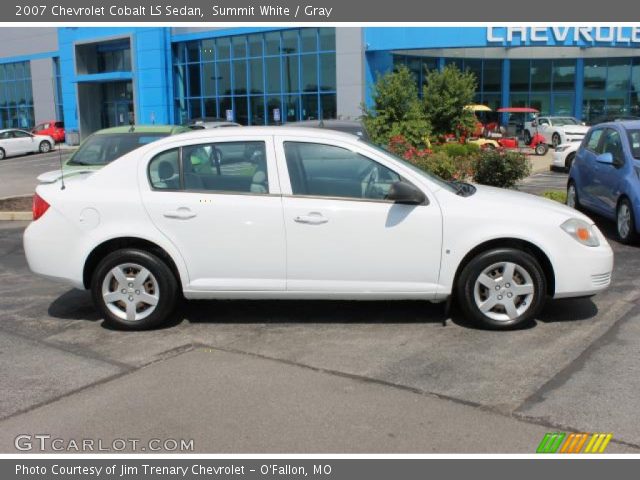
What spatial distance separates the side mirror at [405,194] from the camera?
5.43 m

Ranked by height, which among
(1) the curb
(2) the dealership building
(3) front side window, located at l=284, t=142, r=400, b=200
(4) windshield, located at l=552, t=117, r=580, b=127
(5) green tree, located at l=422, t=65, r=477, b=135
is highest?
(2) the dealership building

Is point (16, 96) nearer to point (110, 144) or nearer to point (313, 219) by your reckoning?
point (110, 144)

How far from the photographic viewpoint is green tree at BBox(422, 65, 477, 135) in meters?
21.6

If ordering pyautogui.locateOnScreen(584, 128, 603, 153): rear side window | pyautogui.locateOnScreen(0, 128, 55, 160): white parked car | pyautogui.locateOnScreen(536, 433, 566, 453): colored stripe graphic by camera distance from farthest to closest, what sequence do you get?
pyautogui.locateOnScreen(0, 128, 55, 160): white parked car < pyautogui.locateOnScreen(584, 128, 603, 153): rear side window < pyautogui.locateOnScreen(536, 433, 566, 453): colored stripe graphic

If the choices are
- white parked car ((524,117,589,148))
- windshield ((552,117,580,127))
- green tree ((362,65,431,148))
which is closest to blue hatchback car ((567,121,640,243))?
green tree ((362,65,431,148))

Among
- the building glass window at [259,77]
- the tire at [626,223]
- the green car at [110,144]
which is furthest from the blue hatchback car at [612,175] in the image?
the building glass window at [259,77]

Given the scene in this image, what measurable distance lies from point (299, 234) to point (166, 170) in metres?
1.27

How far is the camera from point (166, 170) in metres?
5.77

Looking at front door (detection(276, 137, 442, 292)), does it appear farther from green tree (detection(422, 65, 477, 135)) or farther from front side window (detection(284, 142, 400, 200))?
green tree (detection(422, 65, 477, 135))

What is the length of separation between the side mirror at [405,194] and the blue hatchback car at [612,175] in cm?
435

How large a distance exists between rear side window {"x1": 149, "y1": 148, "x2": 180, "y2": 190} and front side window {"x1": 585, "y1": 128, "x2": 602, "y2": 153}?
7.04m

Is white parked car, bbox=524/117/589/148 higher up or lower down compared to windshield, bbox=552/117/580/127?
lower down
